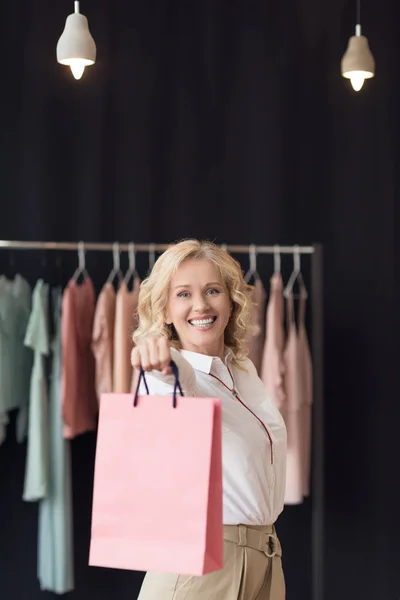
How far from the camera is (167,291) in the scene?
7.49 feet

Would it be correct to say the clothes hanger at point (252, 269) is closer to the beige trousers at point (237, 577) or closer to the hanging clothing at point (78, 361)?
the hanging clothing at point (78, 361)

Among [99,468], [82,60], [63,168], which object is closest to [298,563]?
[63,168]

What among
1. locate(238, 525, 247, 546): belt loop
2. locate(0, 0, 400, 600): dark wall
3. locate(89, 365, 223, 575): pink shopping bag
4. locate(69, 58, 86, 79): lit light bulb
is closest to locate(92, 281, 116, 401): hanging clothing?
locate(0, 0, 400, 600): dark wall

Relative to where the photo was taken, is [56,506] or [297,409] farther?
[297,409]

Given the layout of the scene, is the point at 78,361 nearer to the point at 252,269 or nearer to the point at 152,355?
the point at 252,269

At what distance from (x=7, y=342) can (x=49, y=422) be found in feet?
1.51

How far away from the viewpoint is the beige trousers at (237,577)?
2.18 meters

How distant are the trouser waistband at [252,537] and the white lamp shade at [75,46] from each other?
187cm

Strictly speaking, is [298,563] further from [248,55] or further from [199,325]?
[199,325]

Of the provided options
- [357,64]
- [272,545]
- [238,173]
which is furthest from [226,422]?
[238,173]

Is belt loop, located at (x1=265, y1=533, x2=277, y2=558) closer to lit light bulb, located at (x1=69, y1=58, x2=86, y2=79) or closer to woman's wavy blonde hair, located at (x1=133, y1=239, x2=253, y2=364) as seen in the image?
woman's wavy blonde hair, located at (x1=133, y1=239, x2=253, y2=364)

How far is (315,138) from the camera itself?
521 centimetres

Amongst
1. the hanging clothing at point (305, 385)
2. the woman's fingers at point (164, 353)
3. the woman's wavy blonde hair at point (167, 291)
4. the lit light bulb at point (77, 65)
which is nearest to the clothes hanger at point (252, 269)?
the hanging clothing at point (305, 385)

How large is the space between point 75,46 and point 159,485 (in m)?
1.96
